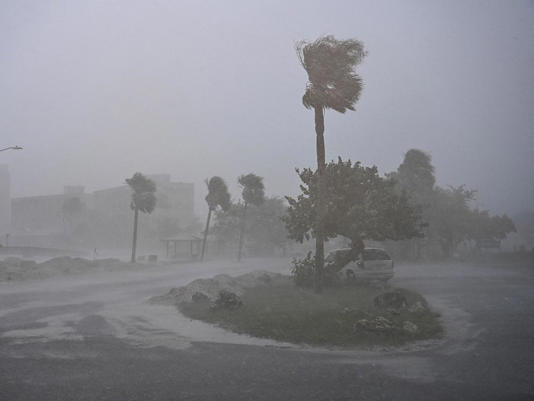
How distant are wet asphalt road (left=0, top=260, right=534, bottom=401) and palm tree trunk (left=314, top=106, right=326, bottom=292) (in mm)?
5920

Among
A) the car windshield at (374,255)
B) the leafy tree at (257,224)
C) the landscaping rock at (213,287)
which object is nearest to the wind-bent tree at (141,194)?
the leafy tree at (257,224)

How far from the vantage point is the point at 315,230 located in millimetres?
18859

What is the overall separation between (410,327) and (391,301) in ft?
11.3

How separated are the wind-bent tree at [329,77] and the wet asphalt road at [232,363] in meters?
6.58

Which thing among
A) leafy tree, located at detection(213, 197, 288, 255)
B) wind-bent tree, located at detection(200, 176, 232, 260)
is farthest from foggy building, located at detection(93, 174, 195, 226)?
wind-bent tree, located at detection(200, 176, 232, 260)

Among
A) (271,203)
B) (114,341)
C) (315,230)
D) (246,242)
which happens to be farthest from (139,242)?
(114,341)

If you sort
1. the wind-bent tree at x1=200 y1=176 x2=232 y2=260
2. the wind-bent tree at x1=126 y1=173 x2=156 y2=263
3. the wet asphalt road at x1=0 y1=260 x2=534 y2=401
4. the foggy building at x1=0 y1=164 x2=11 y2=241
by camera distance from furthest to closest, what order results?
the foggy building at x1=0 y1=164 x2=11 y2=241 → the wind-bent tree at x1=200 y1=176 x2=232 y2=260 → the wind-bent tree at x1=126 y1=173 x2=156 y2=263 → the wet asphalt road at x1=0 y1=260 x2=534 y2=401

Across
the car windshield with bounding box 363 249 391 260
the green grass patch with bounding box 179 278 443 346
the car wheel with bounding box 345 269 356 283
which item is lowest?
the green grass patch with bounding box 179 278 443 346

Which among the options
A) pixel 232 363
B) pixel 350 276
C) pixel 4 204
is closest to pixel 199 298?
pixel 232 363

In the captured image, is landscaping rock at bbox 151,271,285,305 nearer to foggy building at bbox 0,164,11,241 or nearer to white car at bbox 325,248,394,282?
white car at bbox 325,248,394,282

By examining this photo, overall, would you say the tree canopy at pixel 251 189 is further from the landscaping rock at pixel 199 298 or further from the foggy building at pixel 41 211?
the foggy building at pixel 41 211

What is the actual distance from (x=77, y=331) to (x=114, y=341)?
1940mm

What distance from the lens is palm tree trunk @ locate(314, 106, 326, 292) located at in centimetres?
1814

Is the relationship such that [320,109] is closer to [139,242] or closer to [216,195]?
[216,195]
